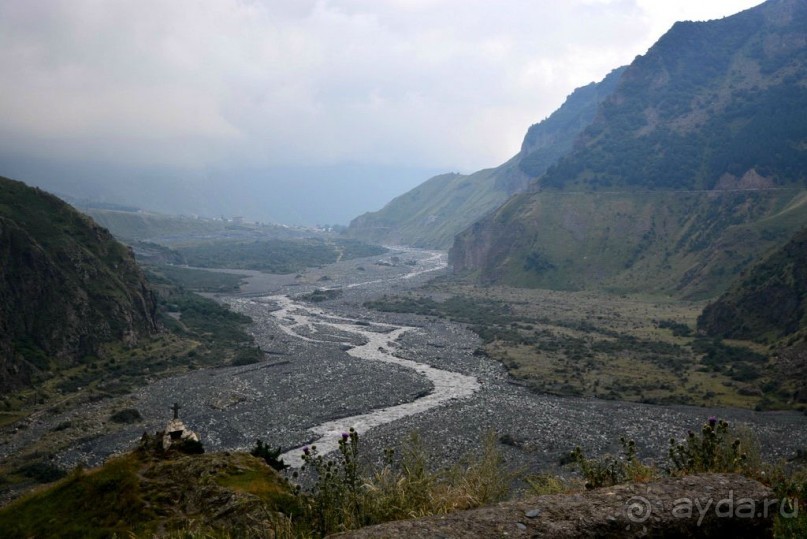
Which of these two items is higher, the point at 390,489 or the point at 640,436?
the point at 390,489

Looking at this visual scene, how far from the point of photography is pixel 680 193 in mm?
153125

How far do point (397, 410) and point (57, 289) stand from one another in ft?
174

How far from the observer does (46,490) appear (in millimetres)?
22438

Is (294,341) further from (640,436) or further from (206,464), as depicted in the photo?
(206,464)

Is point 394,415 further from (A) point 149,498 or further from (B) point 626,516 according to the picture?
(B) point 626,516

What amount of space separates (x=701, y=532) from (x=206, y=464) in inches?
716

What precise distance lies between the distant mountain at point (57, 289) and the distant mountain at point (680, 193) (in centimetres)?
9786

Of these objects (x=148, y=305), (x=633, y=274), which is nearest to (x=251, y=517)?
(x=148, y=305)

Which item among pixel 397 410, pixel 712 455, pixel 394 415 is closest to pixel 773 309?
pixel 397 410

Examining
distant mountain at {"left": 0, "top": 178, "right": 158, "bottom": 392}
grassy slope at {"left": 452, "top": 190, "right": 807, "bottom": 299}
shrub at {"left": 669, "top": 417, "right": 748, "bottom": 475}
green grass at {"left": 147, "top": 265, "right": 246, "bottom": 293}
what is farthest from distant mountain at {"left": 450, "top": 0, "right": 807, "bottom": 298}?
shrub at {"left": 669, "top": 417, "right": 748, "bottom": 475}

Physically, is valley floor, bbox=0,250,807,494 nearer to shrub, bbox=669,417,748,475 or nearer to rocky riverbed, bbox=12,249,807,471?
rocky riverbed, bbox=12,249,807,471

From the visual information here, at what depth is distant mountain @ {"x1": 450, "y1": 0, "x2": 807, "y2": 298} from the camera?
126 m

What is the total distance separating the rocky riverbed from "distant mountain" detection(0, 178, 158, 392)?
15.9 m

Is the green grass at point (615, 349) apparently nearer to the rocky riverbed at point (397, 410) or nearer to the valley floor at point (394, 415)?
the valley floor at point (394, 415)
